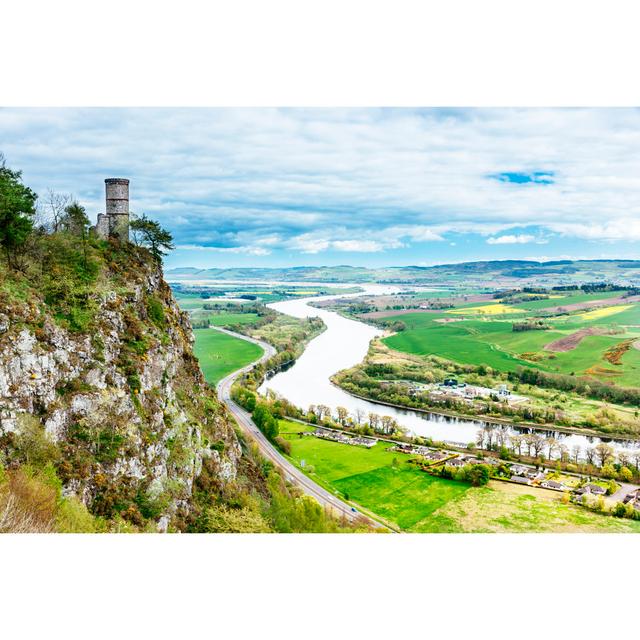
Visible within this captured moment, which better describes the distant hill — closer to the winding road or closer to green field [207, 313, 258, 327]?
green field [207, 313, 258, 327]

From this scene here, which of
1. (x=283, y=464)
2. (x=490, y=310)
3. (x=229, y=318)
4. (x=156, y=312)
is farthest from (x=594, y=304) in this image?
(x=229, y=318)

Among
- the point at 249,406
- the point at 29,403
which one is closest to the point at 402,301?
the point at 249,406

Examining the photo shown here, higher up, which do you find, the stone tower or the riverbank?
the stone tower

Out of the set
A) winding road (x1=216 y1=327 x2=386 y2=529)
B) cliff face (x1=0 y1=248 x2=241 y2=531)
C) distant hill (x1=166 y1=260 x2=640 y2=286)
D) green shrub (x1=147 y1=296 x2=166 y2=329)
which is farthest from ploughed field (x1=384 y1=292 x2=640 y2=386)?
green shrub (x1=147 y1=296 x2=166 y2=329)

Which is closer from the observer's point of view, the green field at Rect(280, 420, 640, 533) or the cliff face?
the cliff face

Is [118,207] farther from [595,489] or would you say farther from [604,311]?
[604,311]
